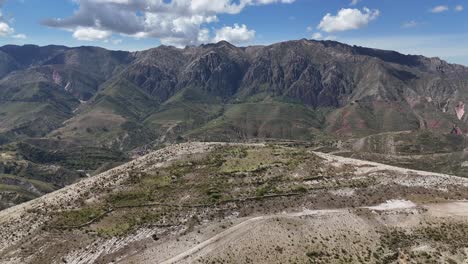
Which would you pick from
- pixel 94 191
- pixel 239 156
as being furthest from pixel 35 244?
pixel 239 156

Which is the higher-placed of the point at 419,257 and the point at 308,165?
the point at 308,165

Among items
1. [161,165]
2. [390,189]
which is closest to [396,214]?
[390,189]

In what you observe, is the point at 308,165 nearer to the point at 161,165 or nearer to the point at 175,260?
the point at 161,165

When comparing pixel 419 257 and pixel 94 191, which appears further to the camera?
pixel 94 191

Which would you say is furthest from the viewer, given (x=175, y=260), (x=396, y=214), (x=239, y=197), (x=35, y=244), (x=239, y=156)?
(x=239, y=156)

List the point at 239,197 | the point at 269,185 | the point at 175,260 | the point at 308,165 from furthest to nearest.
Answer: the point at 308,165
the point at 269,185
the point at 239,197
the point at 175,260

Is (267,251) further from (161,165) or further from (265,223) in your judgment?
(161,165)
